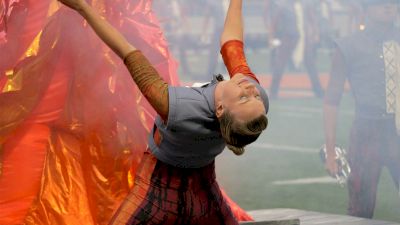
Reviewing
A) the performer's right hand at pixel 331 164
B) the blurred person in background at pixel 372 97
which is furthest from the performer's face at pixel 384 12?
the performer's right hand at pixel 331 164

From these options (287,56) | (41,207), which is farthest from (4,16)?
(287,56)

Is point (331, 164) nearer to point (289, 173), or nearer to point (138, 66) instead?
point (289, 173)

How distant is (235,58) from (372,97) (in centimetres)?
276

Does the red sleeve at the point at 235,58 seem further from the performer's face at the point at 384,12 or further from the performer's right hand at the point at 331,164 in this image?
the performer's right hand at the point at 331,164

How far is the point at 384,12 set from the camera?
6402 mm

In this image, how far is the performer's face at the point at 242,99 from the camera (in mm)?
3320

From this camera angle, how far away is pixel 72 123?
15.9 ft

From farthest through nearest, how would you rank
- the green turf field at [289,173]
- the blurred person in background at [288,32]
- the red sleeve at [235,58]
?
1. the blurred person in background at [288,32]
2. the green turf field at [289,173]
3. the red sleeve at [235,58]

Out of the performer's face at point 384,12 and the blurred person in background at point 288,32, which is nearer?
the performer's face at point 384,12

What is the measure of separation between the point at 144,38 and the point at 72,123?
539 millimetres

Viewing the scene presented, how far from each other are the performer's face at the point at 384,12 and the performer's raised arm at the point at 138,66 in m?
3.17

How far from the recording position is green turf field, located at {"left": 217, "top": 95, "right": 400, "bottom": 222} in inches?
308

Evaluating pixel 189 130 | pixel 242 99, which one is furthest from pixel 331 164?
pixel 242 99

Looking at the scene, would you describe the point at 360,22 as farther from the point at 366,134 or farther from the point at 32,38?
the point at 32,38
